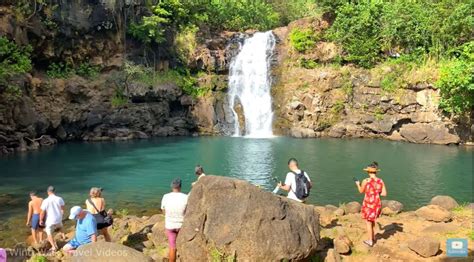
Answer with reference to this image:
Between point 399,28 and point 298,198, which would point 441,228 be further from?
point 399,28

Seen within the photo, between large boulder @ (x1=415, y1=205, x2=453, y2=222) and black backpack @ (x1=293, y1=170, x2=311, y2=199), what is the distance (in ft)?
15.9

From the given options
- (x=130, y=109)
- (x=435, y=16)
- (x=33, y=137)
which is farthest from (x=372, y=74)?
(x=33, y=137)

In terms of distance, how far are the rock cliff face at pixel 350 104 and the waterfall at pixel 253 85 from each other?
1175 mm

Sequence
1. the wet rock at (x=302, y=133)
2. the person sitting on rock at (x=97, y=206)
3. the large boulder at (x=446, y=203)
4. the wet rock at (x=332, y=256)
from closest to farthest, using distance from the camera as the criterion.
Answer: the wet rock at (x=332, y=256) < the person sitting on rock at (x=97, y=206) < the large boulder at (x=446, y=203) < the wet rock at (x=302, y=133)

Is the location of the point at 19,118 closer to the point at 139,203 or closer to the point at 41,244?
the point at 139,203

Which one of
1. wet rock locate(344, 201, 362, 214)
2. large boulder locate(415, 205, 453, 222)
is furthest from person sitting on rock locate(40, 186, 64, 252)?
large boulder locate(415, 205, 453, 222)

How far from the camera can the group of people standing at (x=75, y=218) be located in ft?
34.1

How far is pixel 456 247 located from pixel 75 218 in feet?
30.4

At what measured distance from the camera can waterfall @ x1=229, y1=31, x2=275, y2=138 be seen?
45812 millimetres

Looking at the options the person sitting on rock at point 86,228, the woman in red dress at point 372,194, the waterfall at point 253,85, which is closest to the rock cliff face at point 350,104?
the waterfall at point 253,85

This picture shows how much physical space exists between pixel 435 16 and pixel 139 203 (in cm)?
3405

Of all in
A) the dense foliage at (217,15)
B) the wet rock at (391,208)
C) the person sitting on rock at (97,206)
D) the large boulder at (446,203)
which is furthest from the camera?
the dense foliage at (217,15)

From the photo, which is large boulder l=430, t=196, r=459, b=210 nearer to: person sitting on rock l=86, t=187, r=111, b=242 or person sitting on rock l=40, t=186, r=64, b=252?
person sitting on rock l=86, t=187, r=111, b=242

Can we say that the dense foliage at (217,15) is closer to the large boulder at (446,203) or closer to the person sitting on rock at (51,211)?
the person sitting on rock at (51,211)
